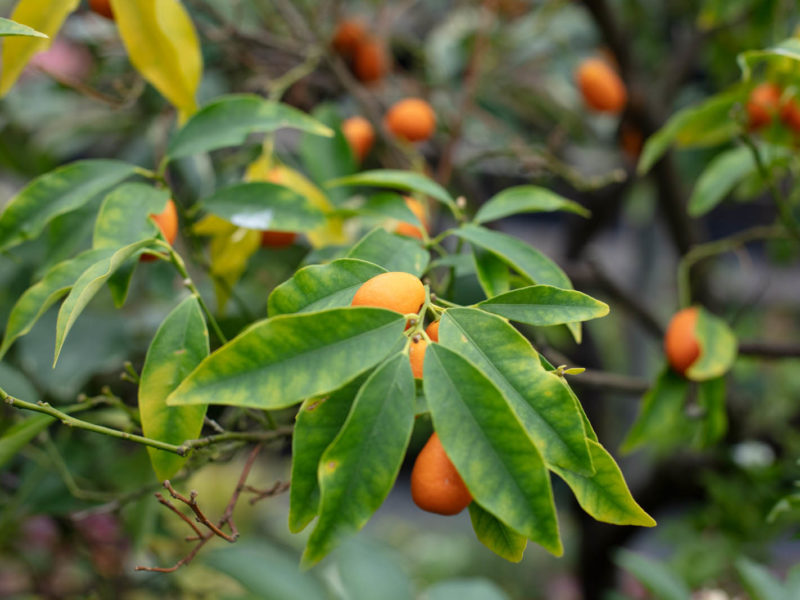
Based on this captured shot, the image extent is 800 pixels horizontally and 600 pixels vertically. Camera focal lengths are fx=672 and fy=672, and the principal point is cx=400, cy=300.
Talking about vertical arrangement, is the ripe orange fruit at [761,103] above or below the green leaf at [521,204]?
below

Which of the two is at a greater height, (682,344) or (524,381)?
(524,381)

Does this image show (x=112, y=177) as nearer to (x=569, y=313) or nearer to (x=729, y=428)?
(x=569, y=313)

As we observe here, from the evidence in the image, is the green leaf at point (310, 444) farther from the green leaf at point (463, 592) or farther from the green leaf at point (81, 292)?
the green leaf at point (463, 592)

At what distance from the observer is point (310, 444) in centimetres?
29

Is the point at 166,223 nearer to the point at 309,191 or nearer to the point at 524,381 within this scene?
the point at 309,191

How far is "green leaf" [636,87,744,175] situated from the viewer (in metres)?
0.58

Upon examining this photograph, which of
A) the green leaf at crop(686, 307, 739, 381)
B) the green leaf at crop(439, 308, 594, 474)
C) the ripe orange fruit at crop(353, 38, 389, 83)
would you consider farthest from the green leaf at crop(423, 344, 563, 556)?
the ripe orange fruit at crop(353, 38, 389, 83)

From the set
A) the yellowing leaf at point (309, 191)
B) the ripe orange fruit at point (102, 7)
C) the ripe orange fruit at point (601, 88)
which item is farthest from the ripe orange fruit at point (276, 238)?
the ripe orange fruit at point (601, 88)

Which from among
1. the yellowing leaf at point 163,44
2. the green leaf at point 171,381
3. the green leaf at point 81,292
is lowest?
the green leaf at point 171,381

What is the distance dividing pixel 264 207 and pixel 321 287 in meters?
0.16

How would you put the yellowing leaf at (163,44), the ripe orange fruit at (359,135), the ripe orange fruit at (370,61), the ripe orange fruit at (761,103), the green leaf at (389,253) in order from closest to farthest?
the green leaf at (389,253) → the yellowing leaf at (163,44) → the ripe orange fruit at (761,103) → the ripe orange fruit at (359,135) → the ripe orange fruit at (370,61)

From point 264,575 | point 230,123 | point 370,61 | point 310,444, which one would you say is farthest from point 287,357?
point 370,61

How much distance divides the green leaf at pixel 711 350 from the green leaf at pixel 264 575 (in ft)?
1.28

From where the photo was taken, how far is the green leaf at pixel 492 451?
256 millimetres
